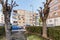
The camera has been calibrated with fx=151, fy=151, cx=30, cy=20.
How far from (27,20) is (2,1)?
9969cm

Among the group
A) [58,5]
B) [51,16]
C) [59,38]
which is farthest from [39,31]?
[51,16]

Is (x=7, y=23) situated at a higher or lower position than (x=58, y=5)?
lower

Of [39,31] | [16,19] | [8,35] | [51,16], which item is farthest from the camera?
[16,19]

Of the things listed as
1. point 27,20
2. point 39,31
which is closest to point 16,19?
point 27,20

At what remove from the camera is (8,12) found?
53.4 feet

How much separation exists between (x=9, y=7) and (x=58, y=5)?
50286 millimetres

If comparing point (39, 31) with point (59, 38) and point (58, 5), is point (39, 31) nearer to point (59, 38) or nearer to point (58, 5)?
point (59, 38)

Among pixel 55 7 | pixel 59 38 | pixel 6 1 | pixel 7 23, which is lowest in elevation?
pixel 59 38

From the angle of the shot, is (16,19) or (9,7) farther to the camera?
(16,19)

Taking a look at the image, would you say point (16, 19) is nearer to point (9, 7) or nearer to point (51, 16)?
point (51, 16)

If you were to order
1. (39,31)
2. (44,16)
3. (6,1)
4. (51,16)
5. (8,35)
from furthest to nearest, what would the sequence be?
(51,16) < (39,31) < (44,16) < (8,35) < (6,1)

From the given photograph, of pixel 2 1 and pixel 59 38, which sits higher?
pixel 2 1

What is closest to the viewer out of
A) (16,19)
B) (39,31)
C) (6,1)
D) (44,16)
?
(6,1)

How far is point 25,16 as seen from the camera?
389 feet
